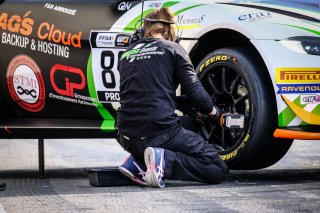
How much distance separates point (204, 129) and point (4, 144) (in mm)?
5409

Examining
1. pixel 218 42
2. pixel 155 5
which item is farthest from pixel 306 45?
pixel 155 5

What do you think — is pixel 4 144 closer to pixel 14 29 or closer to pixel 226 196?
pixel 14 29

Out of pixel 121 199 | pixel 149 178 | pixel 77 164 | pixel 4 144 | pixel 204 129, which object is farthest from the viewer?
pixel 4 144

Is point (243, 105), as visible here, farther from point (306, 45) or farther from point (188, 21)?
point (188, 21)

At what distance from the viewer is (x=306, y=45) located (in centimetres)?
725

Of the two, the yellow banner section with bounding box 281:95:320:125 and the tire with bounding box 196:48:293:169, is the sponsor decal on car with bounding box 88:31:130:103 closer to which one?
the tire with bounding box 196:48:293:169

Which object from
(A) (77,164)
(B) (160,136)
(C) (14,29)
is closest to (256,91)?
(B) (160,136)

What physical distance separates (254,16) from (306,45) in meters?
0.48

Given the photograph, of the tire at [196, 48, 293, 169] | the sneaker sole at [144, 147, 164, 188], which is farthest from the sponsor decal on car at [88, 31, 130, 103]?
the sneaker sole at [144, 147, 164, 188]

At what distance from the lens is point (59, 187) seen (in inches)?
291

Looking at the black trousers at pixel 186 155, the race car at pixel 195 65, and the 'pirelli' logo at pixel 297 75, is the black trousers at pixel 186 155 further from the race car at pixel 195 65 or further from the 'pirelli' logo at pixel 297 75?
the 'pirelli' logo at pixel 297 75

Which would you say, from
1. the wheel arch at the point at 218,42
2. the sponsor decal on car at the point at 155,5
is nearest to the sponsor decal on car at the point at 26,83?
the sponsor decal on car at the point at 155,5

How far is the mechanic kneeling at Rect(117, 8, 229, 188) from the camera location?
23.5 feet

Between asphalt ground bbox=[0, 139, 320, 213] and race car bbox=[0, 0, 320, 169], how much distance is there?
38 centimetres
